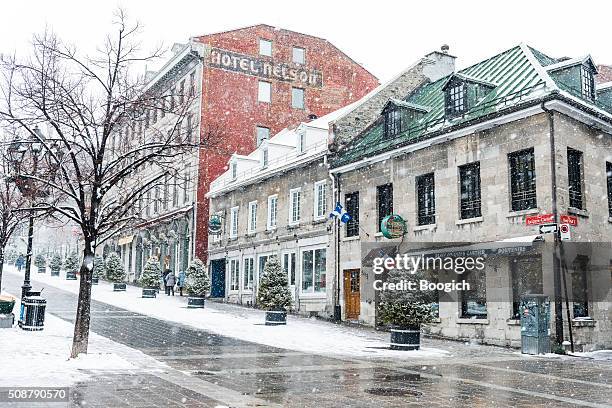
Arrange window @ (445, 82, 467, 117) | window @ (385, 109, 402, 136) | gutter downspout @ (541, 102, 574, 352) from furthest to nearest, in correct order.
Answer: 1. window @ (385, 109, 402, 136)
2. window @ (445, 82, 467, 117)
3. gutter downspout @ (541, 102, 574, 352)

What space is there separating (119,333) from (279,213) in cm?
1328

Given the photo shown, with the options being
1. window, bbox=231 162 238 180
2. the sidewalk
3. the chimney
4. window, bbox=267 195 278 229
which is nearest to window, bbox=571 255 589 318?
the sidewalk

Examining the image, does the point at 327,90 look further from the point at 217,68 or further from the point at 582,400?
the point at 582,400

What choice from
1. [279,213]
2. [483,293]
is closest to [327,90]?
[279,213]

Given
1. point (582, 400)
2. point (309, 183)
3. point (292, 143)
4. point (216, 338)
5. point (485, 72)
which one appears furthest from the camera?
point (292, 143)

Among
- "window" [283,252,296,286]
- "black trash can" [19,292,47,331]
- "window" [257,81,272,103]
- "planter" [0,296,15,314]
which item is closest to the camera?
"black trash can" [19,292,47,331]

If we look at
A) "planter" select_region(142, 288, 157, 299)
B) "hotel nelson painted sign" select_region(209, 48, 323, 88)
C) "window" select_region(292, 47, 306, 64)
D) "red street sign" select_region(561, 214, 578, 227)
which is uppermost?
"window" select_region(292, 47, 306, 64)

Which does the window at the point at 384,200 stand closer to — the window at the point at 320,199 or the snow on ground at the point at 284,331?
the window at the point at 320,199

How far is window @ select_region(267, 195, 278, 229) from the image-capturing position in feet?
102

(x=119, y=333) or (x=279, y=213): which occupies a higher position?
(x=279, y=213)

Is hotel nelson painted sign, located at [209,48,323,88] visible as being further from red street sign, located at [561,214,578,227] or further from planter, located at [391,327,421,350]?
planter, located at [391,327,421,350]

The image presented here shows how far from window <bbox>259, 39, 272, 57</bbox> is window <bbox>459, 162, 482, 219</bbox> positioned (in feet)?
78.1

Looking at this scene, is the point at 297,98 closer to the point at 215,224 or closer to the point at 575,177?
the point at 215,224

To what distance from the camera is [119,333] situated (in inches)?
722
